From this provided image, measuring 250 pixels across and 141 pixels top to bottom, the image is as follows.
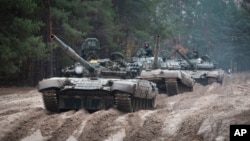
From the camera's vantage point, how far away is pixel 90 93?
12.2 meters

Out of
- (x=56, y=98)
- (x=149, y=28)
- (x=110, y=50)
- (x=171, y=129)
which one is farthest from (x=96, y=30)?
(x=171, y=129)

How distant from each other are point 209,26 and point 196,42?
3.79 meters

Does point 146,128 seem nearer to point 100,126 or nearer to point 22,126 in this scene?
point 100,126

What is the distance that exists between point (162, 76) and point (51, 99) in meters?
6.41

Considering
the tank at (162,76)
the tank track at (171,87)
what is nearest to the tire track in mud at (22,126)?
the tank at (162,76)

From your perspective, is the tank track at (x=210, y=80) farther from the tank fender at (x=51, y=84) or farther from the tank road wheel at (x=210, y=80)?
the tank fender at (x=51, y=84)

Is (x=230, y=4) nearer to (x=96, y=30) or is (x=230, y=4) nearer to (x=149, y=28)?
(x=149, y=28)

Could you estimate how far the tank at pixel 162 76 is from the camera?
17641 millimetres

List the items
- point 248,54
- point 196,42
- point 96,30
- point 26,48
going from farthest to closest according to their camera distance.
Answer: point 196,42 < point 248,54 < point 96,30 < point 26,48

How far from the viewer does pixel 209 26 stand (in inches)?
2475

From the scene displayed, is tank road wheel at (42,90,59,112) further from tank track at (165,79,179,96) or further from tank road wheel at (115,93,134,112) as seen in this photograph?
tank track at (165,79,179,96)

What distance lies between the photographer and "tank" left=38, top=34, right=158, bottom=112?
11683mm

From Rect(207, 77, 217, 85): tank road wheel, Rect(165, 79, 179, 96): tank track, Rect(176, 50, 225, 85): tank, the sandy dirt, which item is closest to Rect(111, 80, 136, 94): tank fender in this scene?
the sandy dirt

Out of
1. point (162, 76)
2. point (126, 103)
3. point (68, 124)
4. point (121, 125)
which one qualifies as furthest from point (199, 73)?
point (68, 124)
